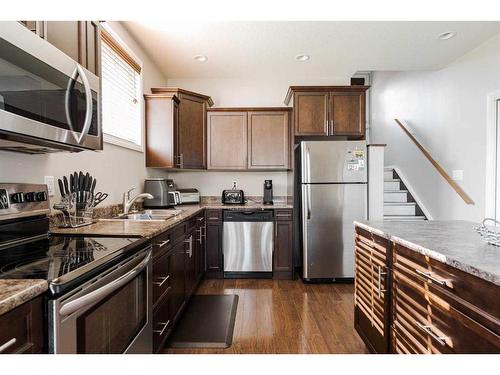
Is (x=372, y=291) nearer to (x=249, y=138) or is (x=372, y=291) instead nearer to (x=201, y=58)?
(x=249, y=138)

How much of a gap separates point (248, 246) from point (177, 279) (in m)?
1.40

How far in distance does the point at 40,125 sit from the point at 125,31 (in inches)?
81.6

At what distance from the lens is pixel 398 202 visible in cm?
451

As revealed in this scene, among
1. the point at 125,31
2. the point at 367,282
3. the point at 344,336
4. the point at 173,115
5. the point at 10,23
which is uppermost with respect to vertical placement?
the point at 125,31

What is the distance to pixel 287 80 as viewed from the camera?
4035 millimetres

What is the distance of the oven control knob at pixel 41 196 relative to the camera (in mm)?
1385

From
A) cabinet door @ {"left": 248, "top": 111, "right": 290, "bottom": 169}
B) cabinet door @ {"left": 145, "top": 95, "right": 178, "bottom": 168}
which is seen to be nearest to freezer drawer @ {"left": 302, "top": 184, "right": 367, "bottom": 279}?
cabinet door @ {"left": 248, "top": 111, "right": 290, "bottom": 169}

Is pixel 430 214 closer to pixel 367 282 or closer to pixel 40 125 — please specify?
pixel 367 282

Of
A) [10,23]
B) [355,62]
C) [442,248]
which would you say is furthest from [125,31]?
[442,248]

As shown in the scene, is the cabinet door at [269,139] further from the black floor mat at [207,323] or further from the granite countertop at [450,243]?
the granite countertop at [450,243]

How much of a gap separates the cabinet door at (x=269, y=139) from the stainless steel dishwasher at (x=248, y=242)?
70cm

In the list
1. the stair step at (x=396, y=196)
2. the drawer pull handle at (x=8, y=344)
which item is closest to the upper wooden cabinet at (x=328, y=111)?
the stair step at (x=396, y=196)

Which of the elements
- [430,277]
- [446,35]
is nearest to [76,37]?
[430,277]

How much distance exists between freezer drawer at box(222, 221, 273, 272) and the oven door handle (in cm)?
210
